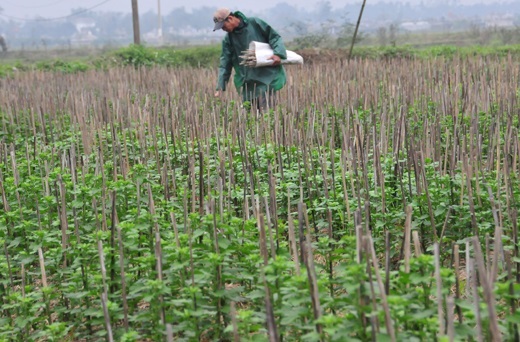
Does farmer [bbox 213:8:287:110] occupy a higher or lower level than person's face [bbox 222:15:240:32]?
lower

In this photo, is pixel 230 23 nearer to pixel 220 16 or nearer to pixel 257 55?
pixel 220 16

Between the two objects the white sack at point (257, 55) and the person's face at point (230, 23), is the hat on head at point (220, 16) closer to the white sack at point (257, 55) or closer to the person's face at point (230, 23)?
the person's face at point (230, 23)

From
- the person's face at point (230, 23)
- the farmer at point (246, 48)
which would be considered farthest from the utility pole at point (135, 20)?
the person's face at point (230, 23)

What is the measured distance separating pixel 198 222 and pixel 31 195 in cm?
158

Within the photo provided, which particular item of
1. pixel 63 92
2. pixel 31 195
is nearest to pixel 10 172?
pixel 31 195

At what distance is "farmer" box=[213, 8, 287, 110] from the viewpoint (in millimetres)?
8195

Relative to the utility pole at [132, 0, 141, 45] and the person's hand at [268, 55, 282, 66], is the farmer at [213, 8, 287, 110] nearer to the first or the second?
the person's hand at [268, 55, 282, 66]

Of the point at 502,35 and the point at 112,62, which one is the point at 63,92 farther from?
the point at 502,35

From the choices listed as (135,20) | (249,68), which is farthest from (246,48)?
(135,20)

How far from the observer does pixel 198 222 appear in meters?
4.23

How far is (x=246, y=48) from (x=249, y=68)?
203 millimetres

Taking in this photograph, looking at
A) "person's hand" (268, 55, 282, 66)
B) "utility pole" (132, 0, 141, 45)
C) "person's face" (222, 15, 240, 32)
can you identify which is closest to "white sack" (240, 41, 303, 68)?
"person's hand" (268, 55, 282, 66)

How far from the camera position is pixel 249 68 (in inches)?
334

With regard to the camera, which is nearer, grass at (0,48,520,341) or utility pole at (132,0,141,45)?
grass at (0,48,520,341)
